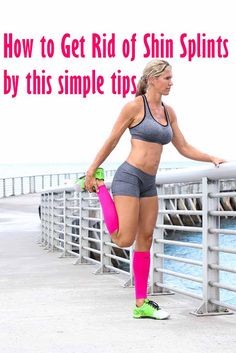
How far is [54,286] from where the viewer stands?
747cm

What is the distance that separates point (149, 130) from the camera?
4691 mm

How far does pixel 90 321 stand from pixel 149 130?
4.91 ft

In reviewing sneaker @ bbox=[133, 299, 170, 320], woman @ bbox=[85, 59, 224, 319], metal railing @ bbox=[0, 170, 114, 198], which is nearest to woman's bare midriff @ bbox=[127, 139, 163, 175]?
woman @ bbox=[85, 59, 224, 319]

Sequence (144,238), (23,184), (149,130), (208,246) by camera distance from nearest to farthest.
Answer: (149,130) → (144,238) → (208,246) → (23,184)

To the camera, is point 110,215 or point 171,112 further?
point 171,112

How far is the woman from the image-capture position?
473 cm

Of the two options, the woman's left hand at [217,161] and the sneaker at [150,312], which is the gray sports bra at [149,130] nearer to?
the woman's left hand at [217,161]

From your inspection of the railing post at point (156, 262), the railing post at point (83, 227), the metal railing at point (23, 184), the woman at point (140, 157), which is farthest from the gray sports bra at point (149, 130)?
the metal railing at point (23, 184)

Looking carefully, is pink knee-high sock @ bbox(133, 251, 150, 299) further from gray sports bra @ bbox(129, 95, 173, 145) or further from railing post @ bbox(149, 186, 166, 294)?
railing post @ bbox(149, 186, 166, 294)

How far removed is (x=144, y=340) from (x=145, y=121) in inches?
55.4

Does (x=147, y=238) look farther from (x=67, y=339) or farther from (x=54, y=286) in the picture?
(x=54, y=286)

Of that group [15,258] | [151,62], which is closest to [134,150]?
[151,62]

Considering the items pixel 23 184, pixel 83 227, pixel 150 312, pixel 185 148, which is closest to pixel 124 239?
pixel 150 312

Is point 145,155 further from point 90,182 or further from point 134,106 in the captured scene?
point 90,182
